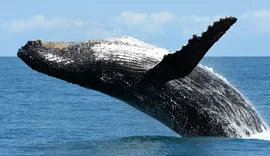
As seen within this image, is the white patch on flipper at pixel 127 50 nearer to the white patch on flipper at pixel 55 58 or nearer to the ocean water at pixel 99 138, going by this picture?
the white patch on flipper at pixel 55 58

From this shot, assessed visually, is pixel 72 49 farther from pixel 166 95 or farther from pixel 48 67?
pixel 166 95

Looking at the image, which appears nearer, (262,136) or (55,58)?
(55,58)

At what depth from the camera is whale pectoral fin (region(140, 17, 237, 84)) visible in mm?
13602

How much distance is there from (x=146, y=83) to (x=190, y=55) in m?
1.68

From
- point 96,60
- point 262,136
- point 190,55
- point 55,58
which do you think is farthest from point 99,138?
point 190,55

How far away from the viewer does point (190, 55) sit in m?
14.0

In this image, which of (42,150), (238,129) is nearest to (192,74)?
(238,129)

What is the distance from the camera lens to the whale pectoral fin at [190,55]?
13602 mm

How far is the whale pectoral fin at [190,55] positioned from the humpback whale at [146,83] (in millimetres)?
644

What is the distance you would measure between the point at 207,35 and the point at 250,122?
10.7ft

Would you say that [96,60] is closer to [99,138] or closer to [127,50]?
[127,50]

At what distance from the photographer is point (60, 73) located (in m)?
15.7

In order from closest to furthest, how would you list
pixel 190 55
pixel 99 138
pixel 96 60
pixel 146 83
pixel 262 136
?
pixel 190 55 → pixel 146 83 → pixel 96 60 → pixel 262 136 → pixel 99 138

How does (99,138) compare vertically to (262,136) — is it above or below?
below
